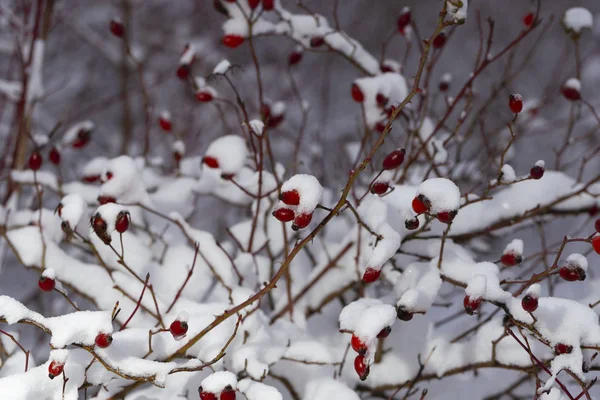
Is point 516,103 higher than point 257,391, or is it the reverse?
point 516,103

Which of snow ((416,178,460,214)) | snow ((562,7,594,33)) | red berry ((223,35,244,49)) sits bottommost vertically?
red berry ((223,35,244,49))

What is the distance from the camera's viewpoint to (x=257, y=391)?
4.50 feet

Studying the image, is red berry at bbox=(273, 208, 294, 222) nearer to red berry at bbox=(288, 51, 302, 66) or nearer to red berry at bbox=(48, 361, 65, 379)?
red berry at bbox=(48, 361, 65, 379)

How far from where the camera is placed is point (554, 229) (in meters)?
3.68

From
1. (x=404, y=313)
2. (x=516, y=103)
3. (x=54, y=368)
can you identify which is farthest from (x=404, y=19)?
(x=54, y=368)

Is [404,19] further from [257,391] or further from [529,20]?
[257,391]

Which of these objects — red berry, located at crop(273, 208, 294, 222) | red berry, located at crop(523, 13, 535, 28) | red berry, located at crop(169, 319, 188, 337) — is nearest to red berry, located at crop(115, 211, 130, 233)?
red berry, located at crop(169, 319, 188, 337)

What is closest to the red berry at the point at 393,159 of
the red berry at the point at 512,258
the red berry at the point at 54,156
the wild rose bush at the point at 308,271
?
the wild rose bush at the point at 308,271

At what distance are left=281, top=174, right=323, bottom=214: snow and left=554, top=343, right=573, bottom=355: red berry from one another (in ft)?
2.30

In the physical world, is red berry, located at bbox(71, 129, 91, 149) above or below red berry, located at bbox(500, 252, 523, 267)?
below

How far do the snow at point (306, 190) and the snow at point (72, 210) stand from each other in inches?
25.4

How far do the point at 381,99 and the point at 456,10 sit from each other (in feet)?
2.03

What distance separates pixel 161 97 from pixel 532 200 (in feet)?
22.9

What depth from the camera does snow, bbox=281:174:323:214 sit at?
1.17 m
